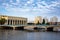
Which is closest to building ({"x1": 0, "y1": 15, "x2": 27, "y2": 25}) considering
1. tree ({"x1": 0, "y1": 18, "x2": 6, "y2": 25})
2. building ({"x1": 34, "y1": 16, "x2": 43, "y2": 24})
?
tree ({"x1": 0, "y1": 18, "x2": 6, "y2": 25})

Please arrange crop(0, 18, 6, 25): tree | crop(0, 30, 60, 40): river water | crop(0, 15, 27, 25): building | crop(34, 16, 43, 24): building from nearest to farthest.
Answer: crop(0, 30, 60, 40): river water → crop(34, 16, 43, 24): building → crop(0, 15, 27, 25): building → crop(0, 18, 6, 25): tree

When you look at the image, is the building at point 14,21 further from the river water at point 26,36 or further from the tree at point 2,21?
the river water at point 26,36

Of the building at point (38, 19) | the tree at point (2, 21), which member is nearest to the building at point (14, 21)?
the tree at point (2, 21)

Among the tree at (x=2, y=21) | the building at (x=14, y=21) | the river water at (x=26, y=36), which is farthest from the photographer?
the tree at (x=2, y=21)

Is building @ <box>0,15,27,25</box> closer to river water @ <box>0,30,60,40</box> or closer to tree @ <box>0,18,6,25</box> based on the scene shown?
tree @ <box>0,18,6,25</box>

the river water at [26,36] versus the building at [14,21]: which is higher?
the building at [14,21]

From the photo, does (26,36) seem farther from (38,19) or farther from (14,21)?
(14,21)

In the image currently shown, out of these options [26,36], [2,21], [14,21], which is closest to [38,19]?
[26,36]

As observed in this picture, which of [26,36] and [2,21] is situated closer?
[26,36]

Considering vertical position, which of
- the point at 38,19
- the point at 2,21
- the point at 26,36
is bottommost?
the point at 26,36

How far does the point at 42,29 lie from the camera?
30.8 ft

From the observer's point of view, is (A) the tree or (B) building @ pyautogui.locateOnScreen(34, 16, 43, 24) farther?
(A) the tree

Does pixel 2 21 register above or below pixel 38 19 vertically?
below

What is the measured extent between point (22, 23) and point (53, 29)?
6.34 feet
